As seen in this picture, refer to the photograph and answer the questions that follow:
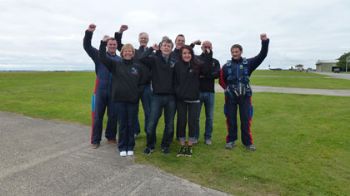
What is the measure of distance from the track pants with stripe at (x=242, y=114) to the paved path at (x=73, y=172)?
206 centimetres

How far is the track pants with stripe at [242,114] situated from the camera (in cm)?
559

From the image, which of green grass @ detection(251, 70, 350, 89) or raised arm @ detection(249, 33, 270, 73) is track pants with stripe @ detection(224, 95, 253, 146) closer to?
raised arm @ detection(249, 33, 270, 73)

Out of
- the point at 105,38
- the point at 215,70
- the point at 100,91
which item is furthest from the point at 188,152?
the point at 105,38

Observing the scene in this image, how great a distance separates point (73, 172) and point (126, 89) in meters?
1.69

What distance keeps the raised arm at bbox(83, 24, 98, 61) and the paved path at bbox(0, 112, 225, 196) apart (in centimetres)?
189

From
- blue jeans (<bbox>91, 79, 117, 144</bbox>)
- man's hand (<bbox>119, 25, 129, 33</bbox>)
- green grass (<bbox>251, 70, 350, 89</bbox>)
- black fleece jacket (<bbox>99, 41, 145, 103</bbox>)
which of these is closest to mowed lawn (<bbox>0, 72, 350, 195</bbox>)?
blue jeans (<bbox>91, 79, 117, 144</bbox>)

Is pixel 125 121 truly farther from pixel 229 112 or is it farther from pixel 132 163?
pixel 229 112

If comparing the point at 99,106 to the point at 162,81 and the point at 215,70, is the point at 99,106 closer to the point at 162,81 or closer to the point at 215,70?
the point at 162,81

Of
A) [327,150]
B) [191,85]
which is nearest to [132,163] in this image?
[191,85]

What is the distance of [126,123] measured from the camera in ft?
17.4

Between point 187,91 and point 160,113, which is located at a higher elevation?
point 187,91

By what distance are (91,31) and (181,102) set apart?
2.21m

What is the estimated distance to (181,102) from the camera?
17.0ft

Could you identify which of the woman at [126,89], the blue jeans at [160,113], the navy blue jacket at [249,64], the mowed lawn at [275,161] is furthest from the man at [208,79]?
the woman at [126,89]
